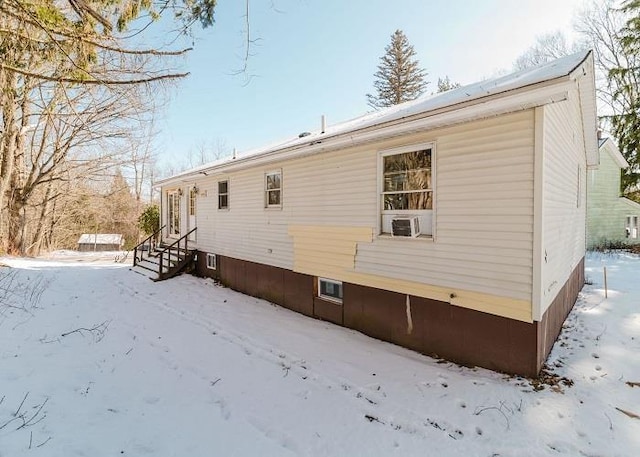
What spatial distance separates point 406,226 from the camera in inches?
221

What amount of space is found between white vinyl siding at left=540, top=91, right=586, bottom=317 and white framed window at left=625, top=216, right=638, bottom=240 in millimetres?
13820

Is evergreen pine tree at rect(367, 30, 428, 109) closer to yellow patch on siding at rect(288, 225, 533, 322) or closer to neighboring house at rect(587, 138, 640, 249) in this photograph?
neighboring house at rect(587, 138, 640, 249)

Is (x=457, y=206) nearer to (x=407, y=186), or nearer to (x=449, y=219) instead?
(x=449, y=219)

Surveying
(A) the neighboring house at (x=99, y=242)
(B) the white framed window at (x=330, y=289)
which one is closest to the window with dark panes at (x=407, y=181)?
(B) the white framed window at (x=330, y=289)

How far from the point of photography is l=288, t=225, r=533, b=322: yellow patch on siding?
4.68 meters

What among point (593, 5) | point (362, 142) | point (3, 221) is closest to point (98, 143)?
point (3, 221)

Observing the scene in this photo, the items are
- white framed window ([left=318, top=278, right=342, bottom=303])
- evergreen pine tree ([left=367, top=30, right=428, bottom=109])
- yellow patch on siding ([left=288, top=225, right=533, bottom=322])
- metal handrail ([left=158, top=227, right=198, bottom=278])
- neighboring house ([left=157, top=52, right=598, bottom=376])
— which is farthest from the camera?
evergreen pine tree ([left=367, top=30, right=428, bottom=109])

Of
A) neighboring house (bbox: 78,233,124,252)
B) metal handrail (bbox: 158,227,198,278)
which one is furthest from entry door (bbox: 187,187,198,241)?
neighboring house (bbox: 78,233,124,252)

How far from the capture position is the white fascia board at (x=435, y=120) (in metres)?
4.00

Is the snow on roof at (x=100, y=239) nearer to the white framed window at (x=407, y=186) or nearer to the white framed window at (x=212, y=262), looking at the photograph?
the white framed window at (x=212, y=262)

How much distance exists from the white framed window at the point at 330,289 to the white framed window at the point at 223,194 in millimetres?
4772

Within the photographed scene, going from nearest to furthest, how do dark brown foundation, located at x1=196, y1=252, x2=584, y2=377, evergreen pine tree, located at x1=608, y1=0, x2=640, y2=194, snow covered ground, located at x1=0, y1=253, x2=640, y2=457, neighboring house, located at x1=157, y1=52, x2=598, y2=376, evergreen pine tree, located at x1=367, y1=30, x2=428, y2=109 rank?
snow covered ground, located at x1=0, y1=253, x2=640, y2=457, neighboring house, located at x1=157, y1=52, x2=598, y2=376, dark brown foundation, located at x1=196, y1=252, x2=584, y2=377, evergreen pine tree, located at x1=608, y1=0, x2=640, y2=194, evergreen pine tree, located at x1=367, y1=30, x2=428, y2=109

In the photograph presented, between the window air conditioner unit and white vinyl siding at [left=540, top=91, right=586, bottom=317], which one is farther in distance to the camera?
the window air conditioner unit

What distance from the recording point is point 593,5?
21422mm
